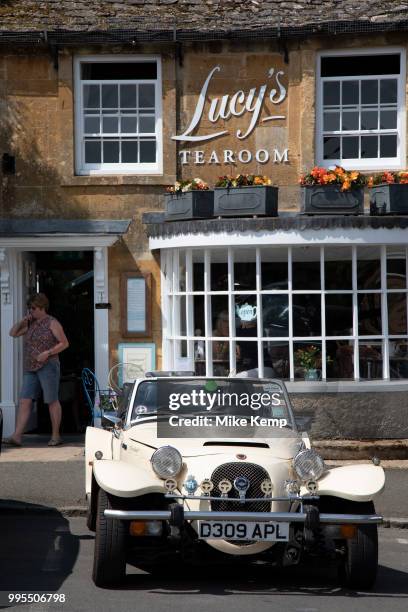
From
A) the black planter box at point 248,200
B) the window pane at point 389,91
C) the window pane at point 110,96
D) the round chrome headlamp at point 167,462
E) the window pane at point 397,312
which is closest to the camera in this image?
the round chrome headlamp at point 167,462

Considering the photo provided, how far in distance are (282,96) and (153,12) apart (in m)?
2.04

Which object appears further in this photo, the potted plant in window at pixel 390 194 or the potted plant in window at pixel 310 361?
the potted plant in window at pixel 310 361

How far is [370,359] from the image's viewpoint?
1327 centimetres

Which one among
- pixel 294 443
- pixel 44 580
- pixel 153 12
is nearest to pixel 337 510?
pixel 294 443

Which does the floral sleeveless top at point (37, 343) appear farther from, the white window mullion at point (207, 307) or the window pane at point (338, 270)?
the window pane at point (338, 270)

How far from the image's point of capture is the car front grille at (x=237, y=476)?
711cm

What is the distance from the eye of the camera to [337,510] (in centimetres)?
739

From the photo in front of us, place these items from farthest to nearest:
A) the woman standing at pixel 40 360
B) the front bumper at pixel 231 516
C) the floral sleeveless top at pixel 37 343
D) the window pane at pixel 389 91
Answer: the window pane at pixel 389 91, the floral sleeveless top at pixel 37 343, the woman standing at pixel 40 360, the front bumper at pixel 231 516

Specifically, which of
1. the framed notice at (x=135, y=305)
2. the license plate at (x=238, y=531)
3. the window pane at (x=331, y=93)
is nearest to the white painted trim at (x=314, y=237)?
the framed notice at (x=135, y=305)

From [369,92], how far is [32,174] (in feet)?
15.0

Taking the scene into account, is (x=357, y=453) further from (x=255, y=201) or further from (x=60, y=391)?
(x=60, y=391)

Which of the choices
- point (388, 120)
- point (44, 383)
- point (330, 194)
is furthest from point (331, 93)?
point (44, 383)

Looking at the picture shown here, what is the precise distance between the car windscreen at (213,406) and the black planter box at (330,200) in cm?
453

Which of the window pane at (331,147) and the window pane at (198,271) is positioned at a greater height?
the window pane at (331,147)
